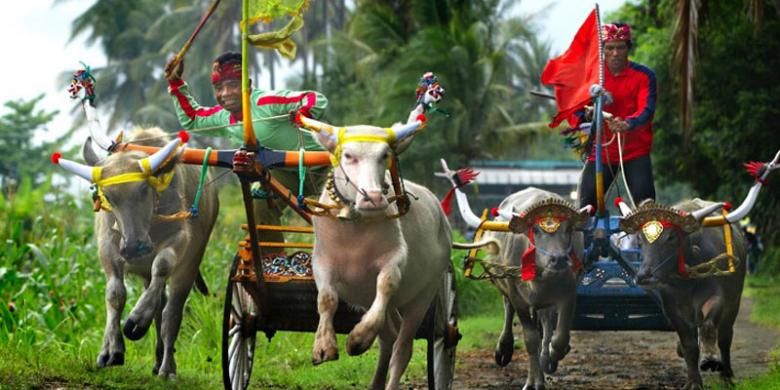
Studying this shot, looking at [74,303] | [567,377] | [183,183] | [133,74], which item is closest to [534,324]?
[567,377]

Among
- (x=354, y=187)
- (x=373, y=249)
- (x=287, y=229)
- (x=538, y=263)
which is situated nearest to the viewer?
(x=354, y=187)

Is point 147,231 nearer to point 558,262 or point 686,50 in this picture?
point 558,262

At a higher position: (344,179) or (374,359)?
(344,179)

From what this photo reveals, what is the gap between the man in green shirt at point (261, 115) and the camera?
8.26 metres

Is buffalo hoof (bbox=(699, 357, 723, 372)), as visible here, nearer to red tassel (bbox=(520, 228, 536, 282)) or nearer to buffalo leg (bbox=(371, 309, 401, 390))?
red tassel (bbox=(520, 228, 536, 282))

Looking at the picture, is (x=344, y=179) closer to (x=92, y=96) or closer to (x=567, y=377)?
(x=92, y=96)

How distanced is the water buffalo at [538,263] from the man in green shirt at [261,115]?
4.13 feet

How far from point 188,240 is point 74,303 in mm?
4264

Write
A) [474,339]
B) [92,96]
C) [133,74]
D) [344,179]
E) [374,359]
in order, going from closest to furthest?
[344,179]
[92,96]
[374,359]
[474,339]
[133,74]

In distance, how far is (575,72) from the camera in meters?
9.44

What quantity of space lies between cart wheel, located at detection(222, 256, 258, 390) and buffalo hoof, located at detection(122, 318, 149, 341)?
2.11ft

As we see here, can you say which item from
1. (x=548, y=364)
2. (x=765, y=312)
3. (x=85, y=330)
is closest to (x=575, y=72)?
(x=548, y=364)

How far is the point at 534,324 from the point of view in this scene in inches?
371

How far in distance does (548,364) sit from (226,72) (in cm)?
335
